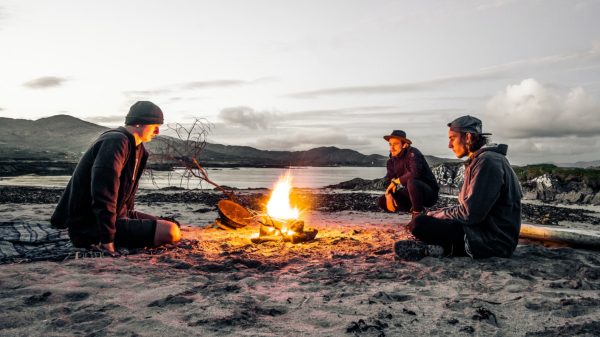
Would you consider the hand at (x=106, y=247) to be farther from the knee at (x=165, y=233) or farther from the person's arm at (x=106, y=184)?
the knee at (x=165, y=233)

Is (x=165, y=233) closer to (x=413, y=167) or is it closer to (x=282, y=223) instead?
(x=282, y=223)

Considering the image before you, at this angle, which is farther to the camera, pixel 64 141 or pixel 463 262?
pixel 64 141

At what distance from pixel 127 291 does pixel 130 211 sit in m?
2.31

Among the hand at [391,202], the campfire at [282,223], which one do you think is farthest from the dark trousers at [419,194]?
the campfire at [282,223]

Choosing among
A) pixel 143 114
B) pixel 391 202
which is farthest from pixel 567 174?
pixel 143 114

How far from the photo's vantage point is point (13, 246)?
5.50m

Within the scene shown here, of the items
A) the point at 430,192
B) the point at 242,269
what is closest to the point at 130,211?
the point at 242,269

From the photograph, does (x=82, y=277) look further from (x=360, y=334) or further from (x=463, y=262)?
(x=463, y=262)

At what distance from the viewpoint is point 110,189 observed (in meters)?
4.87

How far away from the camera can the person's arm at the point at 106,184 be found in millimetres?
4797

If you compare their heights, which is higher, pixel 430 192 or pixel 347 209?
pixel 430 192

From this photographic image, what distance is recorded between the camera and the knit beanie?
5.35m

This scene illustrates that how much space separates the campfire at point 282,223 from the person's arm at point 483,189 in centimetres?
289

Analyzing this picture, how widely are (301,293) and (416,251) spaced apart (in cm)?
213
